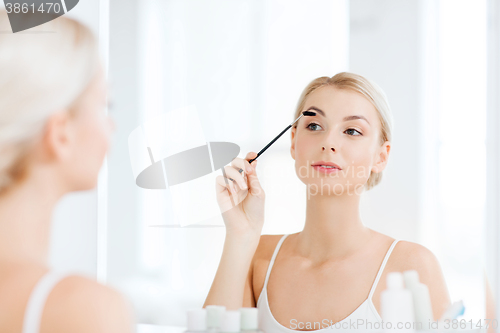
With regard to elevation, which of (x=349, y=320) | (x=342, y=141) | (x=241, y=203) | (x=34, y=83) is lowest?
(x=349, y=320)

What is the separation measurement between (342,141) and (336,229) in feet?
0.48

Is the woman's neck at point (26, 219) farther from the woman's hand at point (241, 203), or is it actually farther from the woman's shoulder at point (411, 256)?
the woman's shoulder at point (411, 256)

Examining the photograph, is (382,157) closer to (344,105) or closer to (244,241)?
(344,105)

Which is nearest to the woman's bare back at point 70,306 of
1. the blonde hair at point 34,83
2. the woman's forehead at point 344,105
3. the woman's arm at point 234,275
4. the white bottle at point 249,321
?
the blonde hair at point 34,83

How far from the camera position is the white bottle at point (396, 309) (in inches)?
19.4

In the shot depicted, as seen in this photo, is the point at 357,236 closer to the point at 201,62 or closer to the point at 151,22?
the point at 201,62

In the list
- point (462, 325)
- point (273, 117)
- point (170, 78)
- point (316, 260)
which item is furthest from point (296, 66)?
point (462, 325)

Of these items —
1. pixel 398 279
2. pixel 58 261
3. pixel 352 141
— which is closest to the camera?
pixel 398 279

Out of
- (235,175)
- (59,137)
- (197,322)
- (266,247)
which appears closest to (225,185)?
(235,175)

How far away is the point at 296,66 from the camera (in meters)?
0.77

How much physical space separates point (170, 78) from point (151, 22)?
12 cm

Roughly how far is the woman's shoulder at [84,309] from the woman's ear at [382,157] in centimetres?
46

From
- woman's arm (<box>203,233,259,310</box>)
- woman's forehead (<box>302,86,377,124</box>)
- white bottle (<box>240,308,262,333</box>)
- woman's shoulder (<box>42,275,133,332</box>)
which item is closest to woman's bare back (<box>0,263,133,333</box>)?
woman's shoulder (<box>42,275,133,332</box>)

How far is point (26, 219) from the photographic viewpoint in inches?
16.2
